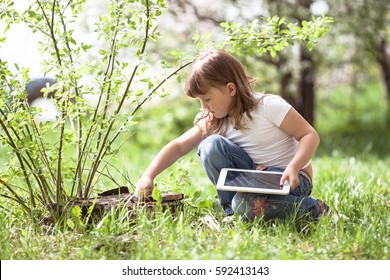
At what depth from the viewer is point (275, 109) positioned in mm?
2996

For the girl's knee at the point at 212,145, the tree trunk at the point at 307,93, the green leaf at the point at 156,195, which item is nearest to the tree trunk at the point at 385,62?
the tree trunk at the point at 307,93

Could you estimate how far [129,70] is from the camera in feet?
9.76

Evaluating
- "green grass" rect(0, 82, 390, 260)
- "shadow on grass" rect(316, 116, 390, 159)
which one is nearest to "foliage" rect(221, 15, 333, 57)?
"green grass" rect(0, 82, 390, 260)

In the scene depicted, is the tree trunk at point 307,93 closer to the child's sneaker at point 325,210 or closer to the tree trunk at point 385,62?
the tree trunk at point 385,62

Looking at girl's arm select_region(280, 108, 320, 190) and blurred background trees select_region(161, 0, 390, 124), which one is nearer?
girl's arm select_region(280, 108, 320, 190)

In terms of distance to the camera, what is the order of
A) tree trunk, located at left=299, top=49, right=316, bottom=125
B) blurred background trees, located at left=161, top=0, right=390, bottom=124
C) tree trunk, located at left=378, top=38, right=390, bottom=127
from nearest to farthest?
blurred background trees, located at left=161, top=0, right=390, bottom=124 < tree trunk, located at left=299, top=49, right=316, bottom=125 < tree trunk, located at left=378, top=38, right=390, bottom=127

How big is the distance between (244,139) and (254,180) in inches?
10.0

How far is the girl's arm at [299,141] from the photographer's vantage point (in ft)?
9.29

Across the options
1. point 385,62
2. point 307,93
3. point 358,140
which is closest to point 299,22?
point 307,93

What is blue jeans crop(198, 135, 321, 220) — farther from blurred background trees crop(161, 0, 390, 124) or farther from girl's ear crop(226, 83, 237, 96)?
blurred background trees crop(161, 0, 390, 124)

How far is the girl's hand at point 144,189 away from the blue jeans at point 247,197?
0.87 feet

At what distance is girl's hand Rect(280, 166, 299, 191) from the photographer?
281cm

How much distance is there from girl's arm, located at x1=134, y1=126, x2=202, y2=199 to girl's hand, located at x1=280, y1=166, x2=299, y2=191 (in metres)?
0.54

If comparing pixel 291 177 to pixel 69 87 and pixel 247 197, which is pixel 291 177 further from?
pixel 69 87
